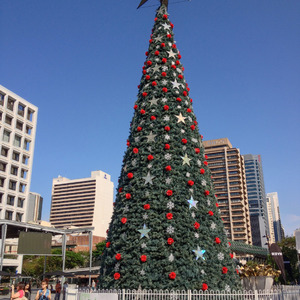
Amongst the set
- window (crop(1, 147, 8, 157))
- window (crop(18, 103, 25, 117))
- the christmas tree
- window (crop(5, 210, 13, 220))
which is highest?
window (crop(18, 103, 25, 117))

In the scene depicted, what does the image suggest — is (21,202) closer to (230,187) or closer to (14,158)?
(14,158)

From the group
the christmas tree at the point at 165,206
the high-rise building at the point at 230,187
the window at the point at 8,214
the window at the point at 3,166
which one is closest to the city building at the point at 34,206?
the high-rise building at the point at 230,187

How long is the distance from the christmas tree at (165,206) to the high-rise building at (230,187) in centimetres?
10825

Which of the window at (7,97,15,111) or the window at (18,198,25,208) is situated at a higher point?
the window at (7,97,15,111)

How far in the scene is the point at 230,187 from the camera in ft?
400

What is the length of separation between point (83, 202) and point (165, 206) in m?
158

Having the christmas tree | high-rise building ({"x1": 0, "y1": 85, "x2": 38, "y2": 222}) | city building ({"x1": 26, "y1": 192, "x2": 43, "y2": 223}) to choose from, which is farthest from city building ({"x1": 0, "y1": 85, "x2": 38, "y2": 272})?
city building ({"x1": 26, "y1": 192, "x2": 43, "y2": 223})

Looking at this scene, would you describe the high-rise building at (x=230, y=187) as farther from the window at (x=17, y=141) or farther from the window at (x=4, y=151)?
the window at (x=4, y=151)

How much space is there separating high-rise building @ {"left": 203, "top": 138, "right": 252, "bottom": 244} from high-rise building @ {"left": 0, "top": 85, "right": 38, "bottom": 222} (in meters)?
76.8

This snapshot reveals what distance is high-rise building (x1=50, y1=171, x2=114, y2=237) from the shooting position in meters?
159

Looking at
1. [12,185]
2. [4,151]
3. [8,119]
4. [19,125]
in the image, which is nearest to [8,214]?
[12,185]

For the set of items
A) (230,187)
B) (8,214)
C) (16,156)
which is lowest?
(8,214)

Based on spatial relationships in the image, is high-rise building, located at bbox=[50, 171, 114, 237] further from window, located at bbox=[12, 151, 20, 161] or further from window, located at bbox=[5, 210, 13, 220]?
window, located at bbox=[5, 210, 13, 220]

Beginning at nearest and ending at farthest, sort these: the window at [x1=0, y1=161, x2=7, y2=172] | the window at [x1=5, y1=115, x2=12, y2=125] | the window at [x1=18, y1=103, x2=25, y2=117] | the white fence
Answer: the white fence < the window at [x1=0, y1=161, x2=7, y2=172] < the window at [x1=5, y1=115, x2=12, y2=125] < the window at [x1=18, y1=103, x2=25, y2=117]
